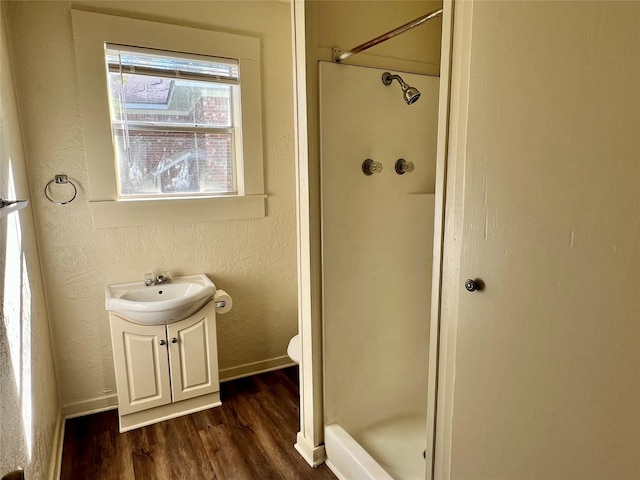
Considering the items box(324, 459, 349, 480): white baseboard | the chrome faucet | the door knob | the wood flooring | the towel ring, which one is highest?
the towel ring

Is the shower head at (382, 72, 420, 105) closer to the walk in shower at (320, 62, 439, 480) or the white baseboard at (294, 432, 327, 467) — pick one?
the walk in shower at (320, 62, 439, 480)

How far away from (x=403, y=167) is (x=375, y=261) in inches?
17.8

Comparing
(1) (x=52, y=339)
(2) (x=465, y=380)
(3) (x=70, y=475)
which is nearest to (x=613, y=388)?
(2) (x=465, y=380)

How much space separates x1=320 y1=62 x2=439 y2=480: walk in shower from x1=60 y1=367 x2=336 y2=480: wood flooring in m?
0.33

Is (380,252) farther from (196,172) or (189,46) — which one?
(189,46)

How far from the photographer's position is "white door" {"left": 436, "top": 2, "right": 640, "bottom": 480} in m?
0.78

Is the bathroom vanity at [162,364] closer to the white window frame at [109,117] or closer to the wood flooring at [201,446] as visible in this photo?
the wood flooring at [201,446]

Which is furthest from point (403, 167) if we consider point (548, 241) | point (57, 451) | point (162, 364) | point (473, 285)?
point (57, 451)

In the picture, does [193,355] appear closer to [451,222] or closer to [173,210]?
[173,210]

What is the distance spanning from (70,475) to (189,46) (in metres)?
2.26

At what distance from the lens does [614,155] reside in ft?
2.54

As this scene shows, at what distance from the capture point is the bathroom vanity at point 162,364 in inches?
85.4

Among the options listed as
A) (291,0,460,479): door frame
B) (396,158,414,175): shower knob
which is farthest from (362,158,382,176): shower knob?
(291,0,460,479): door frame

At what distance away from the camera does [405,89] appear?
1.68 m
